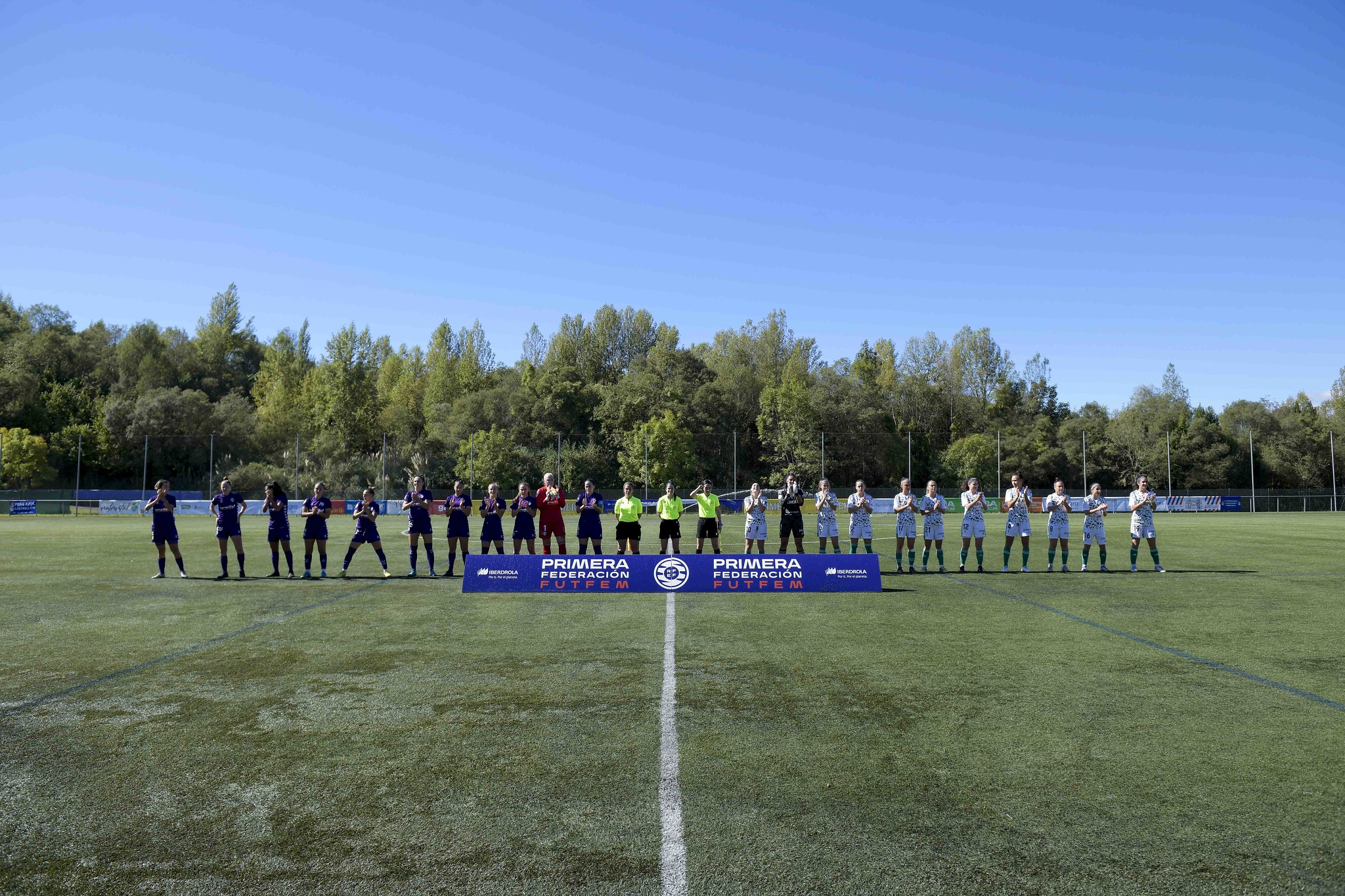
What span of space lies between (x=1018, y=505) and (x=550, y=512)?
9.83 metres

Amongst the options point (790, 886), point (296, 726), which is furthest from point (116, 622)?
point (790, 886)

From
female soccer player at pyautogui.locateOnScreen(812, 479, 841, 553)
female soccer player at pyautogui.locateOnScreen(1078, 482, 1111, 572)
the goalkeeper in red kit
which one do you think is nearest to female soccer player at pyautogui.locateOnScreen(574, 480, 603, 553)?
the goalkeeper in red kit

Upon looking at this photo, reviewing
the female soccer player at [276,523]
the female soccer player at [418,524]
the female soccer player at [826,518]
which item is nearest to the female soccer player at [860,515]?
the female soccer player at [826,518]

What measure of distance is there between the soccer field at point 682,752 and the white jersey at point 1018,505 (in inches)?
206

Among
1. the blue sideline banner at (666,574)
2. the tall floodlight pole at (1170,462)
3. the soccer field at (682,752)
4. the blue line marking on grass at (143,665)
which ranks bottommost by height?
the blue line marking on grass at (143,665)

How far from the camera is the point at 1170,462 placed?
73.8 metres

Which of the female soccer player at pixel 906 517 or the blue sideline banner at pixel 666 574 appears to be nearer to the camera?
the blue sideline banner at pixel 666 574

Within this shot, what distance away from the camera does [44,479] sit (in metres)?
61.2

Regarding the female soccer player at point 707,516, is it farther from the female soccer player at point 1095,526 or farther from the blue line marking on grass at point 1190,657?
the female soccer player at point 1095,526

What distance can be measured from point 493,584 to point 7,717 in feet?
25.0

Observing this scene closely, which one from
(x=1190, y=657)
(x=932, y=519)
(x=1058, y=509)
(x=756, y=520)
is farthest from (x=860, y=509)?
(x=1190, y=657)

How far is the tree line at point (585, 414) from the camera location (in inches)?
2601

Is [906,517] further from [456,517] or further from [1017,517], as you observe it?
[456,517]

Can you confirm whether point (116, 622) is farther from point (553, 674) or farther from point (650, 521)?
point (650, 521)
